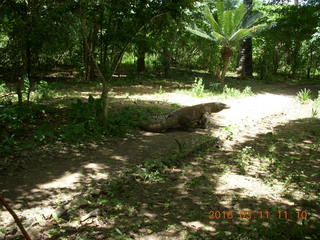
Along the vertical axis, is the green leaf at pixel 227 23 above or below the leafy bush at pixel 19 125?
above

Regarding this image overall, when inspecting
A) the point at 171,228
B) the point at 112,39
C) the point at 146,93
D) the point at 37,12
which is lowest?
the point at 171,228

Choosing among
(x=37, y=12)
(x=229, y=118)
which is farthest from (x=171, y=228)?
(x=37, y=12)

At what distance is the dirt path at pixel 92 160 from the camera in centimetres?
393

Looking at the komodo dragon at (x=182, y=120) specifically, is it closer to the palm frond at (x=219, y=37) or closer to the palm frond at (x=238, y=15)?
the palm frond at (x=219, y=37)

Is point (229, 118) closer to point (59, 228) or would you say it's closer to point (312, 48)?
point (59, 228)

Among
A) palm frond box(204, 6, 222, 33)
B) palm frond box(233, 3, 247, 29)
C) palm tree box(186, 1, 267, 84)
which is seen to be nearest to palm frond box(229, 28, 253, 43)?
palm tree box(186, 1, 267, 84)

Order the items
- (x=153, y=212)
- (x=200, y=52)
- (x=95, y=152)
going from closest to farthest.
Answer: (x=153, y=212), (x=95, y=152), (x=200, y=52)

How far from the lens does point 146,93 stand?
11.7m

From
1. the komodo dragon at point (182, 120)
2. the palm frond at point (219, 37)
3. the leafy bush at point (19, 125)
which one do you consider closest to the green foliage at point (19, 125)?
the leafy bush at point (19, 125)

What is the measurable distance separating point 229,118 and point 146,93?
13.6 ft

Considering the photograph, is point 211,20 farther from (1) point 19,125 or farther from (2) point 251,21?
(1) point 19,125
